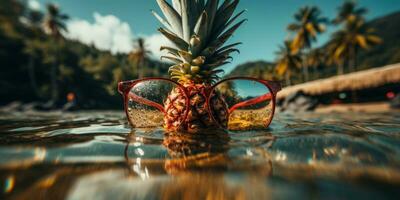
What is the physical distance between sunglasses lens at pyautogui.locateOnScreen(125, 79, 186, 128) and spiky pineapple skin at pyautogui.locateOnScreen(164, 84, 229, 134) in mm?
117

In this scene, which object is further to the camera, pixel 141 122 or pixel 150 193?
pixel 141 122

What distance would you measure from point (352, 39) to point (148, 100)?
3453 centimetres

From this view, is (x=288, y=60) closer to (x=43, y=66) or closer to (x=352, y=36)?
(x=352, y=36)

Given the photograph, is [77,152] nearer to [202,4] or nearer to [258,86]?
[258,86]

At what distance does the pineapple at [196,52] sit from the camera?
2.09 m

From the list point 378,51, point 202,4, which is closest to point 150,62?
point 202,4

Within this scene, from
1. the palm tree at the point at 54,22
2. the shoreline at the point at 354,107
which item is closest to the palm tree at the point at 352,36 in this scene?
the shoreline at the point at 354,107

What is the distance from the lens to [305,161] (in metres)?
0.91

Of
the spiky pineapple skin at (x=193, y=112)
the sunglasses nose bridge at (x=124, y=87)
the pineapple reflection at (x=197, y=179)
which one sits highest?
the sunglasses nose bridge at (x=124, y=87)

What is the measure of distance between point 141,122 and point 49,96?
45834 millimetres

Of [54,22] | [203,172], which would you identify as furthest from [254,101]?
[54,22]

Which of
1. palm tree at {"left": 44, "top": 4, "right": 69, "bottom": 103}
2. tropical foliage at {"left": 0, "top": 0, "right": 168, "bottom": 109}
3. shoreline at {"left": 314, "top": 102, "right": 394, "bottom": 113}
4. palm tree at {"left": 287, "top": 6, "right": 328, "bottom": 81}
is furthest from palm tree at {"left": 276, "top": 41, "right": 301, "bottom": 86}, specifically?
palm tree at {"left": 44, "top": 4, "right": 69, "bottom": 103}

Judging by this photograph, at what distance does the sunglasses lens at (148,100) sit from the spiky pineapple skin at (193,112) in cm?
12

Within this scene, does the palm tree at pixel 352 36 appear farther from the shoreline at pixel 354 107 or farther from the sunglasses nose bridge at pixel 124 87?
the sunglasses nose bridge at pixel 124 87
